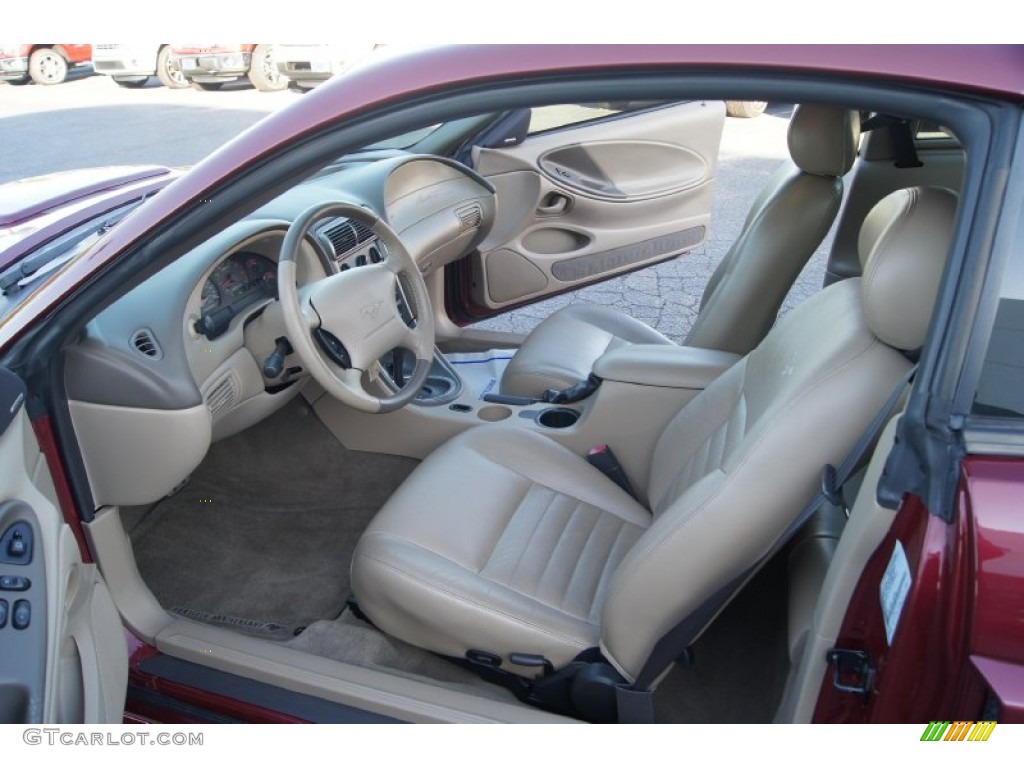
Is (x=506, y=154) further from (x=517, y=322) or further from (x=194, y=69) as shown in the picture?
(x=194, y=69)

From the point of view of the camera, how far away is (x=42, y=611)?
3.73ft

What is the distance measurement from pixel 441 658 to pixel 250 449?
1006 mm

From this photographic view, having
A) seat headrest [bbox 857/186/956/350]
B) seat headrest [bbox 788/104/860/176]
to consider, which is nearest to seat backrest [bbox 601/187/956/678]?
seat headrest [bbox 857/186/956/350]

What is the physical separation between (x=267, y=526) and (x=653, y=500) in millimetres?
1117

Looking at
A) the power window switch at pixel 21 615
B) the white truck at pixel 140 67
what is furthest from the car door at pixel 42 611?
the white truck at pixel 140 67

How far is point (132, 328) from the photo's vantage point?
66.1 inches

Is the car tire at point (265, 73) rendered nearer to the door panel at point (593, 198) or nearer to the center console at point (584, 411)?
the door panel at point (593, 198)

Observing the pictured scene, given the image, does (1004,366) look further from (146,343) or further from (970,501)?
(146,343)

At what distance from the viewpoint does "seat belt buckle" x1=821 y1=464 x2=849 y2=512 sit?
50.3 inches

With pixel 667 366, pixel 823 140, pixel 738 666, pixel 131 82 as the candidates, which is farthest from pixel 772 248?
pixel 131 82

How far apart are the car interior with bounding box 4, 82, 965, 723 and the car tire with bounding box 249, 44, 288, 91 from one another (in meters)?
7.27

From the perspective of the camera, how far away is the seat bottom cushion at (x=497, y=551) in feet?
5.46

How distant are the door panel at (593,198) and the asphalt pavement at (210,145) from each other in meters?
0.57
